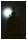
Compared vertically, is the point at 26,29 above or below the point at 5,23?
below

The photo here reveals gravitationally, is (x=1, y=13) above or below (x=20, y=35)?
above

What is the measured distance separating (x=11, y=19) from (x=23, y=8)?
14.9 inches

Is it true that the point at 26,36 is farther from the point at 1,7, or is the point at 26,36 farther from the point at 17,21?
the point at 1,7

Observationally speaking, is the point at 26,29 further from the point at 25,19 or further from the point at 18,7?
the point at 18,7

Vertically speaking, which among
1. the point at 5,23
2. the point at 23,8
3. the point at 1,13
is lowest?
the point at 5,23

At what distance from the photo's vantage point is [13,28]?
4.60 ft

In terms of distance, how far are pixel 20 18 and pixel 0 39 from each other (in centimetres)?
66

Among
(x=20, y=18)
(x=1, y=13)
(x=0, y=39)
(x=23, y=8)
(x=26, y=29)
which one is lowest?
(x=0, y=39)

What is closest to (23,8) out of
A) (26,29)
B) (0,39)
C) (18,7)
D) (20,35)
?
(18,7)

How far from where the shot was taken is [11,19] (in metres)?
1.40

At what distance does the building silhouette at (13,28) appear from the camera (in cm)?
140

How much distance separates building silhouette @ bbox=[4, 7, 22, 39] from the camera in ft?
4.58

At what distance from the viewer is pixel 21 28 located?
4.64 feet

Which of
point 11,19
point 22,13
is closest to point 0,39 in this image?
point 11,19
